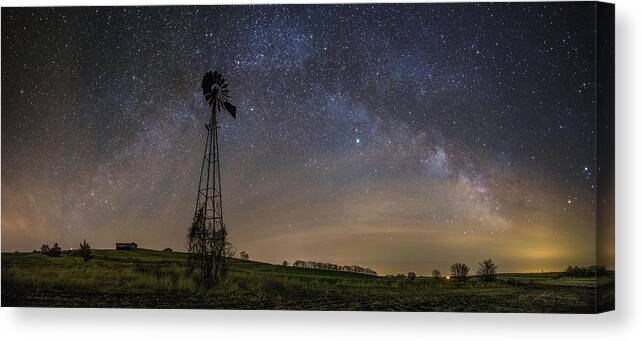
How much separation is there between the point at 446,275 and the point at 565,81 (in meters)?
1.95

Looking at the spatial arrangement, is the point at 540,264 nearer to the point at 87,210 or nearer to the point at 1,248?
the point at 87,210

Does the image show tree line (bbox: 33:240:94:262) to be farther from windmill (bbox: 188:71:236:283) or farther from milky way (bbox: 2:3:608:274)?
windmill (bbox: 188:71:236:283)

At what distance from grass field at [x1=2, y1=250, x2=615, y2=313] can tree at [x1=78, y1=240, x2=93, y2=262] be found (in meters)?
0.06

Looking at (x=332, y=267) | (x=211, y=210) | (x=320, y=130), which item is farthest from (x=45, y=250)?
(x=320, y=130)

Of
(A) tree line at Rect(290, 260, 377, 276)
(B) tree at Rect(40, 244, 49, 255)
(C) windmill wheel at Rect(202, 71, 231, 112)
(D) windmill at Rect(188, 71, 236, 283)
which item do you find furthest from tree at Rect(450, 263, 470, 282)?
(B) tree at Rect(40, 244, 49, 255)

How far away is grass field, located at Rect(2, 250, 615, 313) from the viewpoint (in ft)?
33.5

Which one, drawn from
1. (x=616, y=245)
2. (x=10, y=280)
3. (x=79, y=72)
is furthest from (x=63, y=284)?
(x=616, y=245)

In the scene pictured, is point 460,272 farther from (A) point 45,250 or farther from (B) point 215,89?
(A) point 45,250

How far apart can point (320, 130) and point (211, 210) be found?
3.92 feet

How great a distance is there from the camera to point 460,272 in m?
10.3

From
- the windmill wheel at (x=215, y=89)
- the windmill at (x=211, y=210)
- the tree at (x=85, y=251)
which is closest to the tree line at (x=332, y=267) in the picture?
the windmill at (x=211, y=210)

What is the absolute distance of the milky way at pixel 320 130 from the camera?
10.2 metres

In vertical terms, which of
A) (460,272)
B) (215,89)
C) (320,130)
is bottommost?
(460,272)

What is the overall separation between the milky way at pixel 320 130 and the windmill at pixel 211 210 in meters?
0.09
